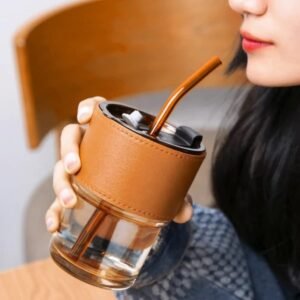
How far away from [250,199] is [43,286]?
0.28 meters

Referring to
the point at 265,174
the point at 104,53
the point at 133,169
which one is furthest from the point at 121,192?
the point at 104,53

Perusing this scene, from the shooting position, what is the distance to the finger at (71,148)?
50 cm

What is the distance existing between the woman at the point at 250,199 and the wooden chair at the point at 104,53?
28 cm

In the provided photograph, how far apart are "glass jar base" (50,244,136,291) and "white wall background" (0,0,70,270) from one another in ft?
2.48

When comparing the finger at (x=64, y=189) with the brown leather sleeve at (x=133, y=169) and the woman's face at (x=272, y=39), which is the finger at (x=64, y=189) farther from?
the woman's face at (x=272, y=39)

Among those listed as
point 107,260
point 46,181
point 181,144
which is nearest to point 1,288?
point 107,260

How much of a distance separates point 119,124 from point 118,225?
9cm

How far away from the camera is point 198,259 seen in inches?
27.4

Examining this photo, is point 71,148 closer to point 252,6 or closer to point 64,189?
point 64,189

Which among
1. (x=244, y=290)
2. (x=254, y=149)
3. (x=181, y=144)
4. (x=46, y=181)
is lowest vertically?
(x=46, y=181)

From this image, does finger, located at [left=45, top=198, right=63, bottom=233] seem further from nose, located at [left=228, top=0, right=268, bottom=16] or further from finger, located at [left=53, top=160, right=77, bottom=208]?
nose, located at [left=228, top=0, right=268, bottom=16]

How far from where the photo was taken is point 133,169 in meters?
0.47

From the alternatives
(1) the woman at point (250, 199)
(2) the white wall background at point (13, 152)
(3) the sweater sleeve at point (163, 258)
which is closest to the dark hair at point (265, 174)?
(1) the woman at point (250, 199)

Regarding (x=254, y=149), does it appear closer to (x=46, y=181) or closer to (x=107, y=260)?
(x=107, y=260)
